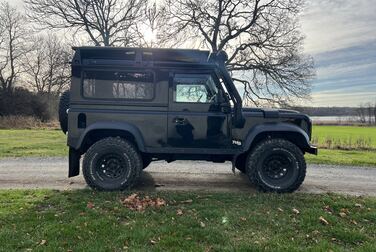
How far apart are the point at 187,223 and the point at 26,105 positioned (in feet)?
130

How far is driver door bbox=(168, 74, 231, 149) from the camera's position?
5906mm

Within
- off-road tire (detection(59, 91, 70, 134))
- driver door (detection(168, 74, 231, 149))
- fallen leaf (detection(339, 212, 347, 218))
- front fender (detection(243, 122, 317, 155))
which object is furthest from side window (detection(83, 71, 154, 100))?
fallen leaf (detection(339, 212, 347, 218))

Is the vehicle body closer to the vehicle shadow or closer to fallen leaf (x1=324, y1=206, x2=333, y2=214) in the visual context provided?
the vehicle shadow

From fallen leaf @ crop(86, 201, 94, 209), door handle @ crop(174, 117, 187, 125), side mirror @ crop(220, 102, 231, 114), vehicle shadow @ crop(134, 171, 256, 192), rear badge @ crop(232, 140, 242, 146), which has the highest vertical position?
side mirror @ crop(220, 102, 231, 114)

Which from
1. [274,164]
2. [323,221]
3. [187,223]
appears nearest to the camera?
[187,223]

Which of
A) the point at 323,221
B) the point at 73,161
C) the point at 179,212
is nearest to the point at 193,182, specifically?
the point at 179,212

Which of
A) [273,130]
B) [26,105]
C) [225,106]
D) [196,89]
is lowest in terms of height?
[273,130]

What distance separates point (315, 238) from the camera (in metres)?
3.96

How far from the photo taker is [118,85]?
586 cm

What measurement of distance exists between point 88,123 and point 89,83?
0.74 meters

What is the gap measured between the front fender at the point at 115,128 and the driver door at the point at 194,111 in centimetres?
58

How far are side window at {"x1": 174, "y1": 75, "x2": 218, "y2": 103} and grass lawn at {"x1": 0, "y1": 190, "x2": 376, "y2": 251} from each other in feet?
5.84

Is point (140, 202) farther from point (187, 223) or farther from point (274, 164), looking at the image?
point (274, 164)

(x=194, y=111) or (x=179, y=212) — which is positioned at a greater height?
(x=194, y=111)
